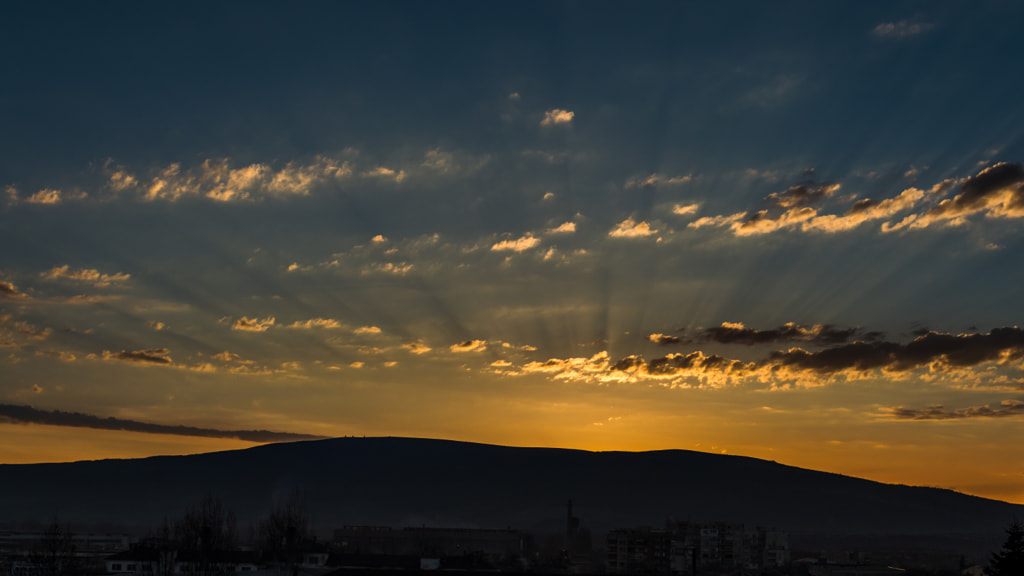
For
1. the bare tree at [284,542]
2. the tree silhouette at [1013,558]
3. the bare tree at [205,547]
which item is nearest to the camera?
Result: the tree silhouette at [1013,558]

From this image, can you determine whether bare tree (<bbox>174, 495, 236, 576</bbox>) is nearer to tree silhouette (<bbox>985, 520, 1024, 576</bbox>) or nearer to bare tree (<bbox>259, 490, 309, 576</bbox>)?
bare tree (<bbox>259, 490, 309, 576</bbox>)

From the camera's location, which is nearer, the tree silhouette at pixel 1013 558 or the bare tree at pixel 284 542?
the tree silhouette at pixel 1013 558

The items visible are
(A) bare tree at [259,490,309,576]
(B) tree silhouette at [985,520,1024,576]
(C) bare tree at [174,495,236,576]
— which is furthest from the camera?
(A) bare tree at [259,490,309,576]

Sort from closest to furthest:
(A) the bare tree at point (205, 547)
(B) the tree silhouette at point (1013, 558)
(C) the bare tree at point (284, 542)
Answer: (B) the tree silhouette at point (1013, 558) → (A) the bare tree at point (205, 547) → (C) the bare tree at point (284, 542)

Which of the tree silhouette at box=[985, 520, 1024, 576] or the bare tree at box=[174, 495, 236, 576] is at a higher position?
the tree silhouette at box=[985, 520, 1024, 576]

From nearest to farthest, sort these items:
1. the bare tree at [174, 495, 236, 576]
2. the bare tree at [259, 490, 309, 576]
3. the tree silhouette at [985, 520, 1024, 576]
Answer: the tree silhouette at [985, 520, 1024, 576]
the bare tree at [174, 495, 236, 576]
the bare tree at [259, 490, 309, 576]

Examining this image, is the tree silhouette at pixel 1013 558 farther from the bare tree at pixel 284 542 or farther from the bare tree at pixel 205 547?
the bare tree at pixel 284 542

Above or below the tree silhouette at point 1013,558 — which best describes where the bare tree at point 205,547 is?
below

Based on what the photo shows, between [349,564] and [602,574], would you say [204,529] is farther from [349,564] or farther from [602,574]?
[602,574]

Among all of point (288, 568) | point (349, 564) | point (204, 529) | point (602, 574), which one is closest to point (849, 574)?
point (602, 574)

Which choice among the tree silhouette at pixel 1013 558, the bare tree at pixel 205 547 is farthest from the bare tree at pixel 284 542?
the tree silhouette at pixel 1013 558

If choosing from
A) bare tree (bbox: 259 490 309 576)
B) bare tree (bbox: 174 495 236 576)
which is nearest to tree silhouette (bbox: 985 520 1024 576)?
bare tree (bbox: 174 495 236 576)

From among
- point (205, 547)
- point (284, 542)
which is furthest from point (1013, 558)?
point (284, 542)

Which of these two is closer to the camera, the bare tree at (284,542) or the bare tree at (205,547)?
the bare tree at (205,547)
